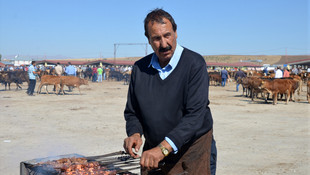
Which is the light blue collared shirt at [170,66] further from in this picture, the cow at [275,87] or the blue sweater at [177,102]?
the cow at [275,87]

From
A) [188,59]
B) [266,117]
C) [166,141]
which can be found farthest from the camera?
[266,117]

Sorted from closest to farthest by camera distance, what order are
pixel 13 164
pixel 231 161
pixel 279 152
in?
pixel 13 164
pixel 231 161
pixel 279 152

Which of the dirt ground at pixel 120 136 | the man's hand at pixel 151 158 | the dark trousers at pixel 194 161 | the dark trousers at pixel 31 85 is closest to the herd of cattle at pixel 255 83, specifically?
the dark trousers at pixel 31 85

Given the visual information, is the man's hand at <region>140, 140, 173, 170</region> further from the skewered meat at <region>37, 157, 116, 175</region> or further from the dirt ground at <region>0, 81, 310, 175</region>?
the dirt ground at <region>0, 81, 310, 175</region>

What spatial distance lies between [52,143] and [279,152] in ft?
16.8

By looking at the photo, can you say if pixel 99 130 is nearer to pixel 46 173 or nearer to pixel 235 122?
pixel 235 122

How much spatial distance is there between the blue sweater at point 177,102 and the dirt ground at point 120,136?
414 cm

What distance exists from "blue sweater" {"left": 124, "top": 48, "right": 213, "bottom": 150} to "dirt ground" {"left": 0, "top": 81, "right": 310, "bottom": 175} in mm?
4141

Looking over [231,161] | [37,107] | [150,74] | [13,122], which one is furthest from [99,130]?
[150,74]

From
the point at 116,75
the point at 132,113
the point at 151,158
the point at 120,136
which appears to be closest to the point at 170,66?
the point at 132,113

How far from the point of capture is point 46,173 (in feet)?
10.3

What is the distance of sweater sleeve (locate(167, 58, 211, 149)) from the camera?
7.43 feet

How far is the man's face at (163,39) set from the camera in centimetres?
236

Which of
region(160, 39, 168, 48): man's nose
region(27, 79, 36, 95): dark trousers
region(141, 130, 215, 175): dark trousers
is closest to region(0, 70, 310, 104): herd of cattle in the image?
region(27, 79, 36, 95): dark trousers
